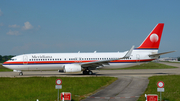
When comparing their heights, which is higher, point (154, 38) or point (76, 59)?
point (154, 38)

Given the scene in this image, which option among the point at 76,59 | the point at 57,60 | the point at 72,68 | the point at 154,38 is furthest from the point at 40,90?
the point at 154,38

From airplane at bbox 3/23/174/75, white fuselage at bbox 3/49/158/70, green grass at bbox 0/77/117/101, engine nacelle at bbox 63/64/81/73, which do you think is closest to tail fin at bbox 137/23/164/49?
airplane at bbox 3/23/174/75

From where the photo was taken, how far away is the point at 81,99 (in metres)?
13.9

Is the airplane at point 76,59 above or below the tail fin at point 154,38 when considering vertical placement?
below

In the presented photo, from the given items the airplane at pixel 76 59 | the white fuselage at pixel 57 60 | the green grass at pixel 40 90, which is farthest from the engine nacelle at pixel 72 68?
the green grass at pixel 40 90

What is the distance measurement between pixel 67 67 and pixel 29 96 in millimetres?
16513

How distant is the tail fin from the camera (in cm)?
3572

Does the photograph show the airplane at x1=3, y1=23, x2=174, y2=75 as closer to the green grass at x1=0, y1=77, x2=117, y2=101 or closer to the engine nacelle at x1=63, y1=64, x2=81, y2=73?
the engine nacelle at x1=63, y1=64, x2=81, y2=73

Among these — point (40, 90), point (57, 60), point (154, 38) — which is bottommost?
point (40, 90)

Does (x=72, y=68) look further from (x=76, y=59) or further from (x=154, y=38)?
(x=154, y=38)

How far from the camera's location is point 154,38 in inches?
1406

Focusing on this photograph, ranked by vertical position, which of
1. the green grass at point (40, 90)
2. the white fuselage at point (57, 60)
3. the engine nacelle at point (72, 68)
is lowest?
the green grass at point (40, 90)

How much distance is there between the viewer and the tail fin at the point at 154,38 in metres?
35.7

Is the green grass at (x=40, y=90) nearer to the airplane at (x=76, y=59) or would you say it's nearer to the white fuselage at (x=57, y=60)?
the airplane at (x=76, y=59)
